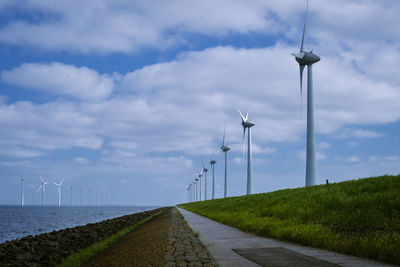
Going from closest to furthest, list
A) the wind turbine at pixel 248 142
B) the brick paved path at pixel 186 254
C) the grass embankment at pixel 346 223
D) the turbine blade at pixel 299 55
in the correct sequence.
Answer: the brick paved path at pixel 186 254, the grass embankment at pixel 346 223, the turbine blade at pixel 299 55, the wind turbine at pixel 248 142

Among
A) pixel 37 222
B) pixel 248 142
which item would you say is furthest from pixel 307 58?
pixel 37 222

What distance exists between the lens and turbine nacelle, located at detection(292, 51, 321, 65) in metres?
41.9

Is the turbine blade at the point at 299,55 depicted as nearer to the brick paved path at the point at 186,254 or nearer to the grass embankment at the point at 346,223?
the grass embankment at the point at 346,223

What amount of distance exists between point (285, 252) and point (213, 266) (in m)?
2.86

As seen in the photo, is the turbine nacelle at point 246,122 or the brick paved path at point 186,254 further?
the turbine nacelle at point 246,122

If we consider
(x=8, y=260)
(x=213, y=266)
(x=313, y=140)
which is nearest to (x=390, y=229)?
(x=213, y=266)

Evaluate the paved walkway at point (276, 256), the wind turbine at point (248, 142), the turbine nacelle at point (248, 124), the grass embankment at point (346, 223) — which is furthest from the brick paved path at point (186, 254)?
the turbine nacelle at point (248, 124)

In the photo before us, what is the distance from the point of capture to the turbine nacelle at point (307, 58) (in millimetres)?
41875

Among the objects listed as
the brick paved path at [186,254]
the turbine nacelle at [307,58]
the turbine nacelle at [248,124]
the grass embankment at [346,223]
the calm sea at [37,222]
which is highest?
the turbine nacelle at [307,58]

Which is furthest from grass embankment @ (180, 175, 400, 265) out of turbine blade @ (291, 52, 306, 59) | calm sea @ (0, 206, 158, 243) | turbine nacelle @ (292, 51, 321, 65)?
calm sea @ (0, 206, 158, 243)

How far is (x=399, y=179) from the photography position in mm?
21422

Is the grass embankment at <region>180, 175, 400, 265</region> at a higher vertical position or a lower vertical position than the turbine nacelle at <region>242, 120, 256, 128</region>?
lower

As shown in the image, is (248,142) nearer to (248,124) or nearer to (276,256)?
(248,124)

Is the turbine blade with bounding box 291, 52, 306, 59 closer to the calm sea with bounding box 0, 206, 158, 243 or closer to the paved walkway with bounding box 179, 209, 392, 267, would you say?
the calm sea with bounding box 0, 206, 158, 243
